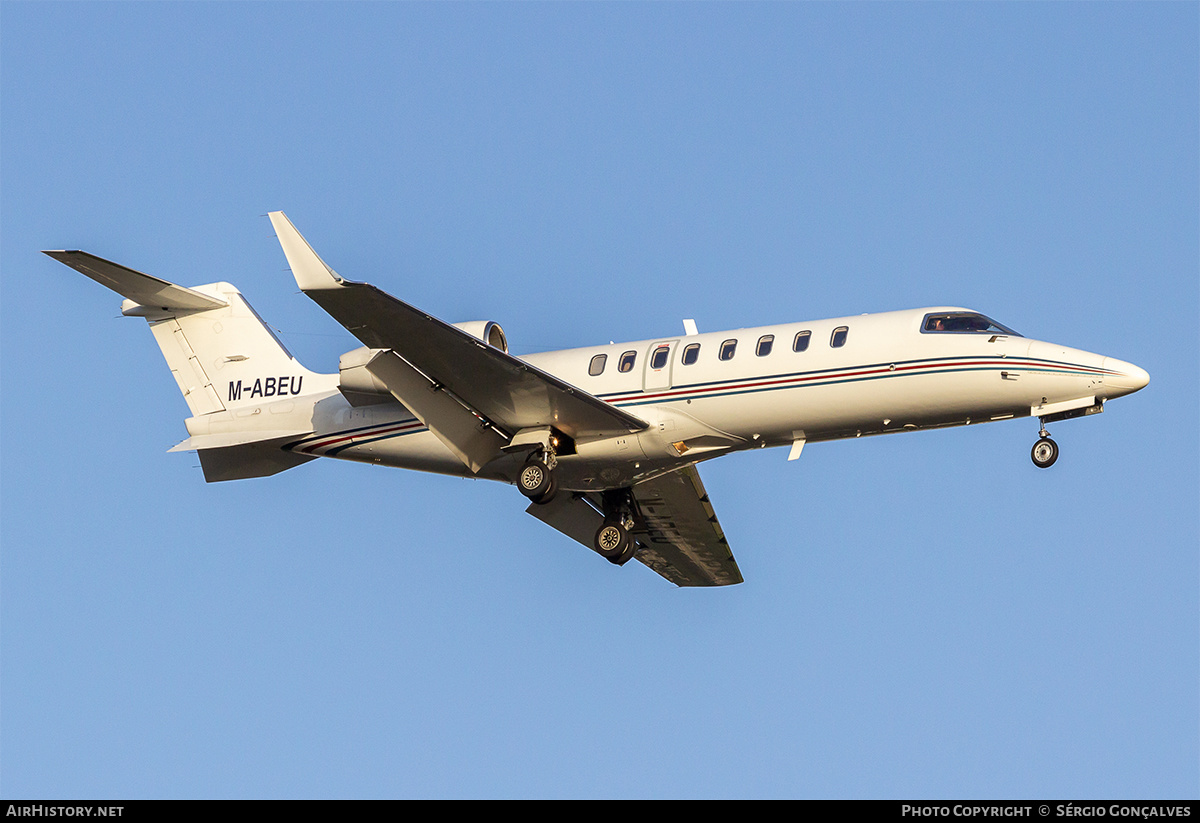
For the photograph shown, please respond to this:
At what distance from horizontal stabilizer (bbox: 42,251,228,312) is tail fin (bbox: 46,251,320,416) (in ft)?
0.06

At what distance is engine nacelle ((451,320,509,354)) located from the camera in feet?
70.2

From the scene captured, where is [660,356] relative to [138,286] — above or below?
below

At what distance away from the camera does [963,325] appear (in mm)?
20562

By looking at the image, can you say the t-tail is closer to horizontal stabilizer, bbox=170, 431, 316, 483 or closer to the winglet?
horizontal stabilizer, bbox=170, 431, 316, 483

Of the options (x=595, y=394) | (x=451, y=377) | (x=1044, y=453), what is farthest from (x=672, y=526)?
(x=1044, y=453)

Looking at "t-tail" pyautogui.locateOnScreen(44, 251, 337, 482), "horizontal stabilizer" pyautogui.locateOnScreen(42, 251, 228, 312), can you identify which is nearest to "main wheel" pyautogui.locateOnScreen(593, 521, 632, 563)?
"t-tail" pyautogui.locateOnScreen(44, 251, 337, 482)

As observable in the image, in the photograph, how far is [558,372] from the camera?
73.4ft

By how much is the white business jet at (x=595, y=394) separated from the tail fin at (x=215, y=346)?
38mm

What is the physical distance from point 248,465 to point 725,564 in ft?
27.6

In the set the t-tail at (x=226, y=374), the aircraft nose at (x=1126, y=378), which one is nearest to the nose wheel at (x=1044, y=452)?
the aircraft nose at (x=1126, y=378)

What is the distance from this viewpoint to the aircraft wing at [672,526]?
2427 centimetres

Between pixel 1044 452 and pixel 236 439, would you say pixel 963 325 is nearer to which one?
pixel 1044 452

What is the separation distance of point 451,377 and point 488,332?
2.99 ft

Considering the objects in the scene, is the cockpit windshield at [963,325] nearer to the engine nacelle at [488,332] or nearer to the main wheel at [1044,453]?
the main wheel at [1044,453]
